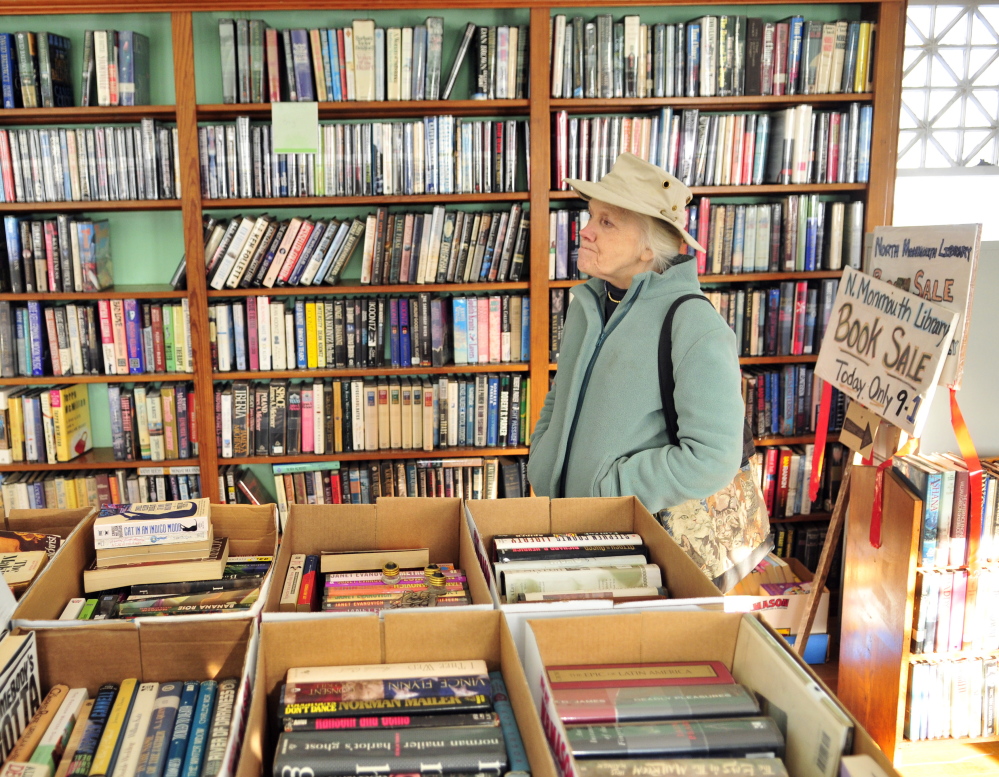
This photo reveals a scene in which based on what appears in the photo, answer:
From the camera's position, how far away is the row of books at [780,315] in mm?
2910

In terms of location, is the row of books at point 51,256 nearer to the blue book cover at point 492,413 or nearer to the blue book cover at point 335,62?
the blue book cover at point 335,62

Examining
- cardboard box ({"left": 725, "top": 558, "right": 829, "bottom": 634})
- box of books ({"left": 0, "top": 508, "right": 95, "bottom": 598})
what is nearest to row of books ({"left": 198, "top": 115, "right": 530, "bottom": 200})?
box of books ({"left": 0, "top": 508, "right": 95, "bottom": 598})

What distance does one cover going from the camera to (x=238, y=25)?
8.61 ft

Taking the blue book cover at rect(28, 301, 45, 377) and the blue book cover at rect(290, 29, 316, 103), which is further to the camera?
the blue book cover at rect(28, 301, 45, 377)

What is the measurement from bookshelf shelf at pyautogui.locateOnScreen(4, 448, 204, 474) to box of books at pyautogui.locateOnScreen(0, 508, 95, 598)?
151 centimetres

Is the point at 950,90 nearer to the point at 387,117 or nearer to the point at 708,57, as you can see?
the point at 708,57

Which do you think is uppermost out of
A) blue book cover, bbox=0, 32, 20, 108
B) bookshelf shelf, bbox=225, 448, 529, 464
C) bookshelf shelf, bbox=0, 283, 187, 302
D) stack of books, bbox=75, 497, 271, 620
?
blue book cover, bbox=0, 32, 20, 108

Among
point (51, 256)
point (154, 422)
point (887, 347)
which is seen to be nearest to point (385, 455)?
point (154, 422)

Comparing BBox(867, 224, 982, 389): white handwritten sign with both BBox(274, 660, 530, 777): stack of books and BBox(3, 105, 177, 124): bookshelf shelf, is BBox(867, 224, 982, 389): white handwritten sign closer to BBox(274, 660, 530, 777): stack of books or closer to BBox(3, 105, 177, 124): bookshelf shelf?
BBox(274, 660, 530, 777): stack of books

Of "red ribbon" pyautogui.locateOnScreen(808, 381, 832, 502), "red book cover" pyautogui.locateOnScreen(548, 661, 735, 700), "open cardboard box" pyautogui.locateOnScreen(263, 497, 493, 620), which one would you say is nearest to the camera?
"red book cover" pyautogui.locateOnScreen(548, 661, 735, 700)

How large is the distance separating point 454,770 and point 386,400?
217 centimetres

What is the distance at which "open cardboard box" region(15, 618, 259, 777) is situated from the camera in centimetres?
98

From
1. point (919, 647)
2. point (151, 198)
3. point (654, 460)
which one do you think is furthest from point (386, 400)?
point (919, 647)

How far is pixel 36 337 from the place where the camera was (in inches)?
110
